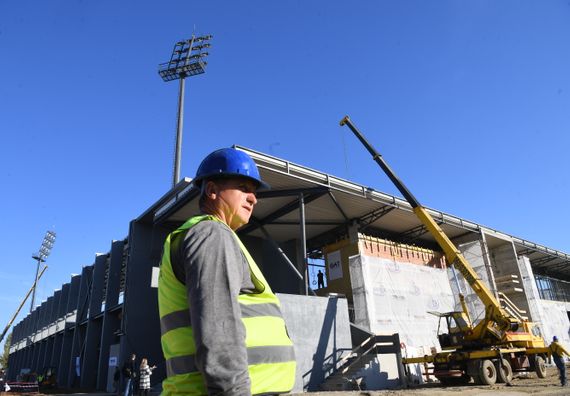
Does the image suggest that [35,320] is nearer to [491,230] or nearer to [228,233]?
[491,230]

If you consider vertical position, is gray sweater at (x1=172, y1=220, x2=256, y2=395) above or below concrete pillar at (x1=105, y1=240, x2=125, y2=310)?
below

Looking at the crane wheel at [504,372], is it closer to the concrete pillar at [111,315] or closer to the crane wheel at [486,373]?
the crane wheel at [486,373]

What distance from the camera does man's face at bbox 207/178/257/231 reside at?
197 centimetres

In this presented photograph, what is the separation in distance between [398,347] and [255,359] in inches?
644

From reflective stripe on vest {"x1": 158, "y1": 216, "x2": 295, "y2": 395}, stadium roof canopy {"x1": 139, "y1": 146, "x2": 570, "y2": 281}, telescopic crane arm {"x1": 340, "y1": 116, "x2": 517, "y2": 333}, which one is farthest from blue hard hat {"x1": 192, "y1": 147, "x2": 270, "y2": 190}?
telescopic crane arm {"x1": 340, "y1": 116, "x2": 517, "y2": 333}

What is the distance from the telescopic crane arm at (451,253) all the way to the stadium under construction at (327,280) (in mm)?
1728

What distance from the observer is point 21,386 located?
2123 cm

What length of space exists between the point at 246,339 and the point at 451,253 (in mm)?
18082

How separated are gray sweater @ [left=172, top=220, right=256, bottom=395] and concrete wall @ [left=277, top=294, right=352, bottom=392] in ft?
43.6

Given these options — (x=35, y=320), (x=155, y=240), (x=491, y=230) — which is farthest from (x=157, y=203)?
(x=35, y=320)

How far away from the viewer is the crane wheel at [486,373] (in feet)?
44.9

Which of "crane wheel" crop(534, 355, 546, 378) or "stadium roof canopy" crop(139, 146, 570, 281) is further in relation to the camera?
"stadium roof canopy" crop(139, 146, 570, 281)

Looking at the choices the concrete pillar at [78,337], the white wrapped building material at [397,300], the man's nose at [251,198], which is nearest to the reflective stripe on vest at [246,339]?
the man's nose at [251,198]

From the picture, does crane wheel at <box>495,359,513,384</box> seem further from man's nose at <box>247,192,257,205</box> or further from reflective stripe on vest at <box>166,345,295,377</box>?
man's nose at <box>247,192,257,205</box>
